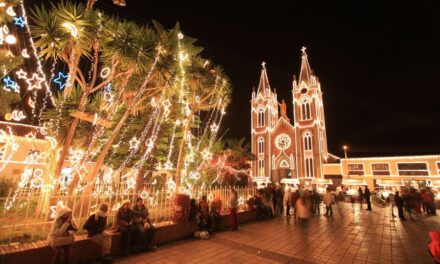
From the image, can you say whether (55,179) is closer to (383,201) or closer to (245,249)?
(245,249)

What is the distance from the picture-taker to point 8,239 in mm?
4473

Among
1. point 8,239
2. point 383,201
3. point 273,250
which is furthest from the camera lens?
point 383,201

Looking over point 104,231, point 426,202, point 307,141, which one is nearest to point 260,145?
point 307,141

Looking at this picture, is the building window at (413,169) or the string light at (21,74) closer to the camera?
the string light at (21,74)

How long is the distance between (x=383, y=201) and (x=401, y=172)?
71.6ft

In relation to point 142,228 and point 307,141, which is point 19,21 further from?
point 307,141

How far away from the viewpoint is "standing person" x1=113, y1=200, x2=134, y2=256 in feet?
17.7

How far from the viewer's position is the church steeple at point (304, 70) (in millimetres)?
46581

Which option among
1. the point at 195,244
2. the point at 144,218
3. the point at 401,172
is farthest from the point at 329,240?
Result: the point at 401,172

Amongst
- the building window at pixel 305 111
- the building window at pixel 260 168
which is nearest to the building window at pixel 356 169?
the building window at pixel 305 111

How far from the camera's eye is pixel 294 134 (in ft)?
146

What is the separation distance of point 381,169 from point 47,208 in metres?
43.9

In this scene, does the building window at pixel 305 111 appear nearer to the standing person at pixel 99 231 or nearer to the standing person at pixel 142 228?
the standing person at pixel 142 228

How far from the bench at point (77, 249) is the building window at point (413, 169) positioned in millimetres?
40905
